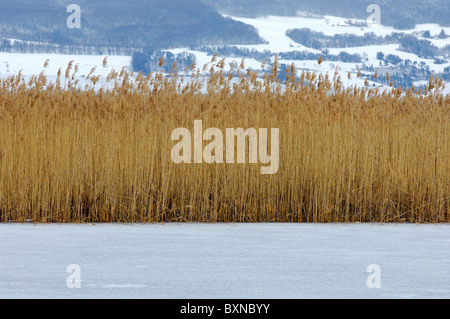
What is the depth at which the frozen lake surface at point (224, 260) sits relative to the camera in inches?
122

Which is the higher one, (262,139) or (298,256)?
(262,139)

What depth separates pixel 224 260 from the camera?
149 inches

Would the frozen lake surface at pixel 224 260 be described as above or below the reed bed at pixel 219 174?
below

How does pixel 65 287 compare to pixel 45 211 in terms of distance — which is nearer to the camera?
pixel 65 287

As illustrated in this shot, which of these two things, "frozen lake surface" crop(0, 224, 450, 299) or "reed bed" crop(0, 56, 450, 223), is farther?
"reed bed" crop(0, 56, 450, 223)

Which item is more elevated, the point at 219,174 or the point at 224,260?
the point at 219,174

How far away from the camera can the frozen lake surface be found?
3.10 metres

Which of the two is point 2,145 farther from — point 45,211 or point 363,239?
point 363,239

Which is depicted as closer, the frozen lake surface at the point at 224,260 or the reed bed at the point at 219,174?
the frozen lake surface at the point at 224,260

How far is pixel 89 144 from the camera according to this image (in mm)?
5598

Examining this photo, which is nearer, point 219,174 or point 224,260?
point 224,260

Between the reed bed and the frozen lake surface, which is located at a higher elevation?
the reed bed
